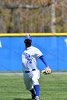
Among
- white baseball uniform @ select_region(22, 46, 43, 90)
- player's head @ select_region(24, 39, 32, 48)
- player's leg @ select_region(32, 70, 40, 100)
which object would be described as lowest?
player's leg @ select_region(32, 70, 40, 100)

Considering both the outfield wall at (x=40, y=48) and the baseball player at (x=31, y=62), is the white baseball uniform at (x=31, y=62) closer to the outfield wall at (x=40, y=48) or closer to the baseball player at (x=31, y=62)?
the baseball player at (x=31, y=62)

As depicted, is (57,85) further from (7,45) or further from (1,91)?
(7,45)

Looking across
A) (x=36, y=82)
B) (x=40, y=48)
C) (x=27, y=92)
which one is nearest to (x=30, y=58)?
(x=36, y=82)

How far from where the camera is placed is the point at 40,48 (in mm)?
24672

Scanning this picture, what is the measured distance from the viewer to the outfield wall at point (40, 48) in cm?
2462

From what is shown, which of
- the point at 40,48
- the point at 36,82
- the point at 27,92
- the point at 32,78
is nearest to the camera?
the point at 36,82

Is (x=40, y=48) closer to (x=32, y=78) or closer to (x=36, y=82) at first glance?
(x=32, y=78)

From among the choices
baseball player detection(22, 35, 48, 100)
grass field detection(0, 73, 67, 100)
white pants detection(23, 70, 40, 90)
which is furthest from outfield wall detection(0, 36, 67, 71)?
baseball player detection(22, 35, 48, 100)

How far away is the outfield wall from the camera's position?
969 inches

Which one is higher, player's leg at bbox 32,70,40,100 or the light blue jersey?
the light blue jersey

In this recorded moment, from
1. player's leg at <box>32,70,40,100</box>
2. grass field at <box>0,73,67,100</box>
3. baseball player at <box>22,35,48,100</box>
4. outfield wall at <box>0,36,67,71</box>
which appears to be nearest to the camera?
player's leg at <box>32,70,40,100</box>

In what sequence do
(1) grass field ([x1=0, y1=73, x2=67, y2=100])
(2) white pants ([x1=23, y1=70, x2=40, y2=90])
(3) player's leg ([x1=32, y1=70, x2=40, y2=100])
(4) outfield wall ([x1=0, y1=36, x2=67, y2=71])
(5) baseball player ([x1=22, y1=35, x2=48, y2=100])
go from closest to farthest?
A: (3) player's leg ([x1=32, y1=70, x2=40, y2=100]) < (2) white pants ([x1=23, y1=70, x2=40, y2=90]) < (5) baseball player ([x1=22, y1=35, x2=48, y2=100]) < (1) grass field ([x1=0, y1=73, x2=67, y2=100]) < (4) outfield wall ([x1=0, y1=36, x2=67, y2=71])

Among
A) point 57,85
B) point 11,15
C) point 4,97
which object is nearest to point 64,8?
point 11,15

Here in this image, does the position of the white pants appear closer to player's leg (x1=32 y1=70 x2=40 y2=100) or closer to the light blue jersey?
player's leg (x1=32 y1=70 x2=40 y2=100)
